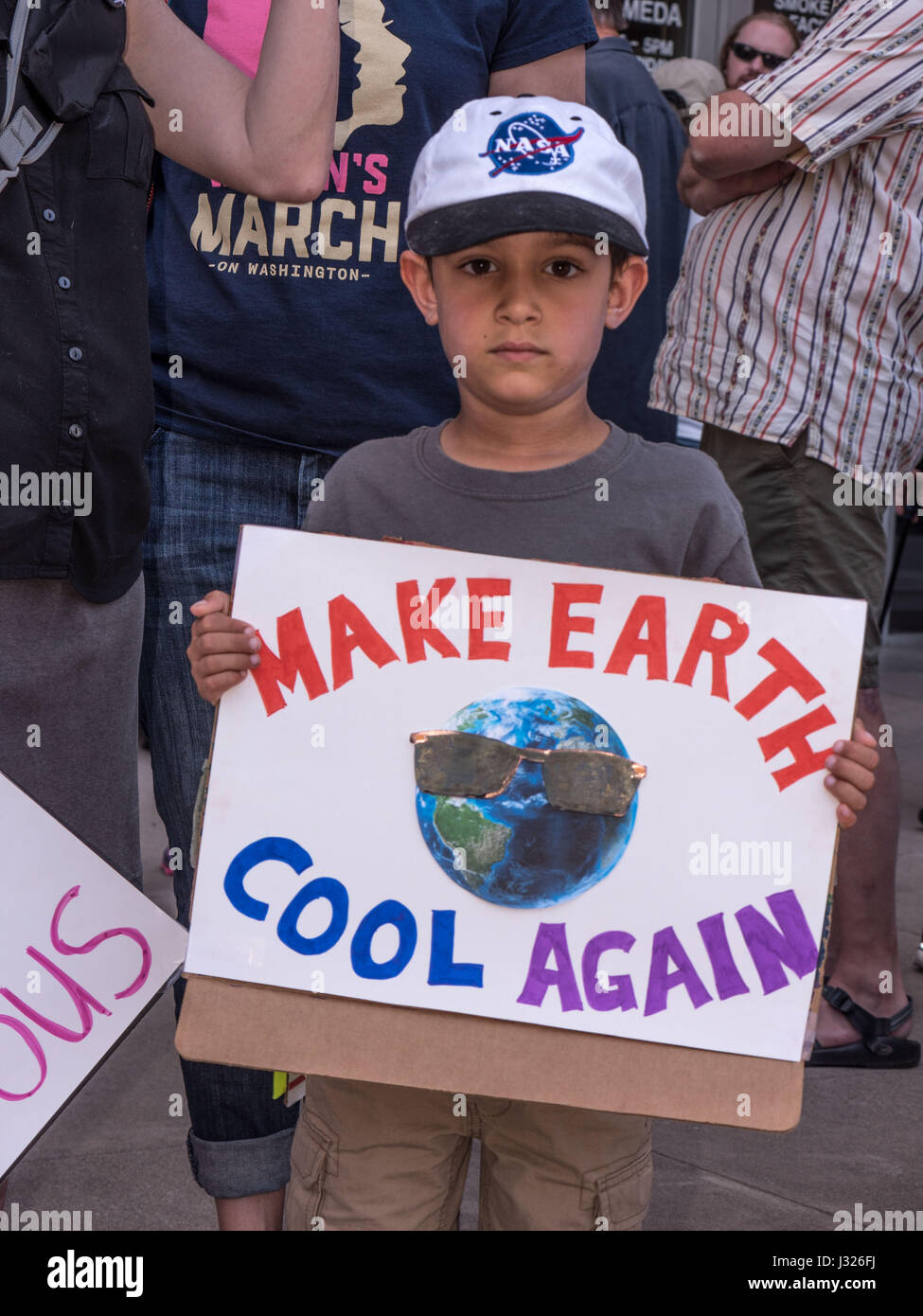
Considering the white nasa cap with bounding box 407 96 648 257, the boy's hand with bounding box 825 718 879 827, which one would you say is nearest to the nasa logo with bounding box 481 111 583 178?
the white nasa cap with bounding box 407 96 648 257

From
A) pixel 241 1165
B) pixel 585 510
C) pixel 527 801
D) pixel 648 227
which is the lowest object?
pixel 241 1165

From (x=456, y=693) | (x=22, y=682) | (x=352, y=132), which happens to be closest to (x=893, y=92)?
(x=352, y=132)

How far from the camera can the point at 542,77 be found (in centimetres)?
200

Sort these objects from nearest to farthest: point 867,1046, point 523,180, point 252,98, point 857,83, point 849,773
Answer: point 849,773 < point 523,180 < point 252,98 < point 857,83 < point 867,1046

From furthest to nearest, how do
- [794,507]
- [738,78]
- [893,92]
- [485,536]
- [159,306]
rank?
[738,78] < [794,507] < [893,92] < [159,306] < [485,536]

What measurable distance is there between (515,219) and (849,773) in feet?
2.13

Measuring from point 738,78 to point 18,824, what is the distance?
3.77 m

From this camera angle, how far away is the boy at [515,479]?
159 cm

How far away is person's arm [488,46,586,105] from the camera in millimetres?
1996

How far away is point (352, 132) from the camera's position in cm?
195

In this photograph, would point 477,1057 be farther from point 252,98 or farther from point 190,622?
point 252,98

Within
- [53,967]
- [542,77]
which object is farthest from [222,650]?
[542,77]

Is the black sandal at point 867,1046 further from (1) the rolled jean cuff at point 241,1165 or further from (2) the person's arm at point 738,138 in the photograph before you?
(2) the person's arm at point 738,138
